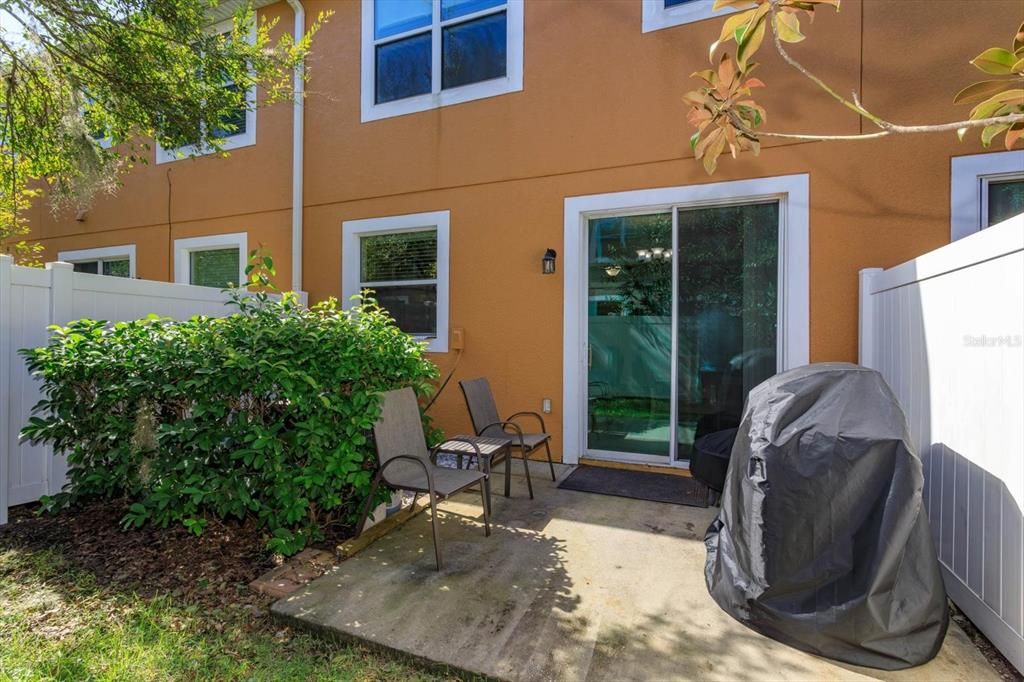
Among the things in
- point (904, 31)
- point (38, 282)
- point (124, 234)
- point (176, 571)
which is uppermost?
point (904, 31)

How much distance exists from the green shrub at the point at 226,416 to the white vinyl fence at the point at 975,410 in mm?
3084

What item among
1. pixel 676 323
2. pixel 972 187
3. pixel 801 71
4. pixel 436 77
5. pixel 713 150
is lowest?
pixel 676 323

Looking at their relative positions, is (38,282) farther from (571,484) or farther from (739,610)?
(739,610)

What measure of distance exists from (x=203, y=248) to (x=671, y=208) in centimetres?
636

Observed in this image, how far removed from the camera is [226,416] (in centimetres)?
302

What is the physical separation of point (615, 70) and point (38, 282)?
16.9ft

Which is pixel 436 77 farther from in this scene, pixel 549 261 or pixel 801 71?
pixel 801 71

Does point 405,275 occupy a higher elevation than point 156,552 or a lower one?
higher

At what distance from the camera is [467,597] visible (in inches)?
102

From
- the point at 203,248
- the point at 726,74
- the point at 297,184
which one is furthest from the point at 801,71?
the point at 203,248

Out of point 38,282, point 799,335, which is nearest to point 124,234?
point 38,282

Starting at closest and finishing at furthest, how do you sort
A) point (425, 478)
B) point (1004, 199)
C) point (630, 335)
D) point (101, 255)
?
point (425, 478) → point (1004, 199) → point (630, 335) → point (101, 255)

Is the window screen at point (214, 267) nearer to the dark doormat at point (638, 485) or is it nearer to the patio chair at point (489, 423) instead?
the patio chair at point (489, 423)

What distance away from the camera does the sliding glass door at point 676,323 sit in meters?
4.43
